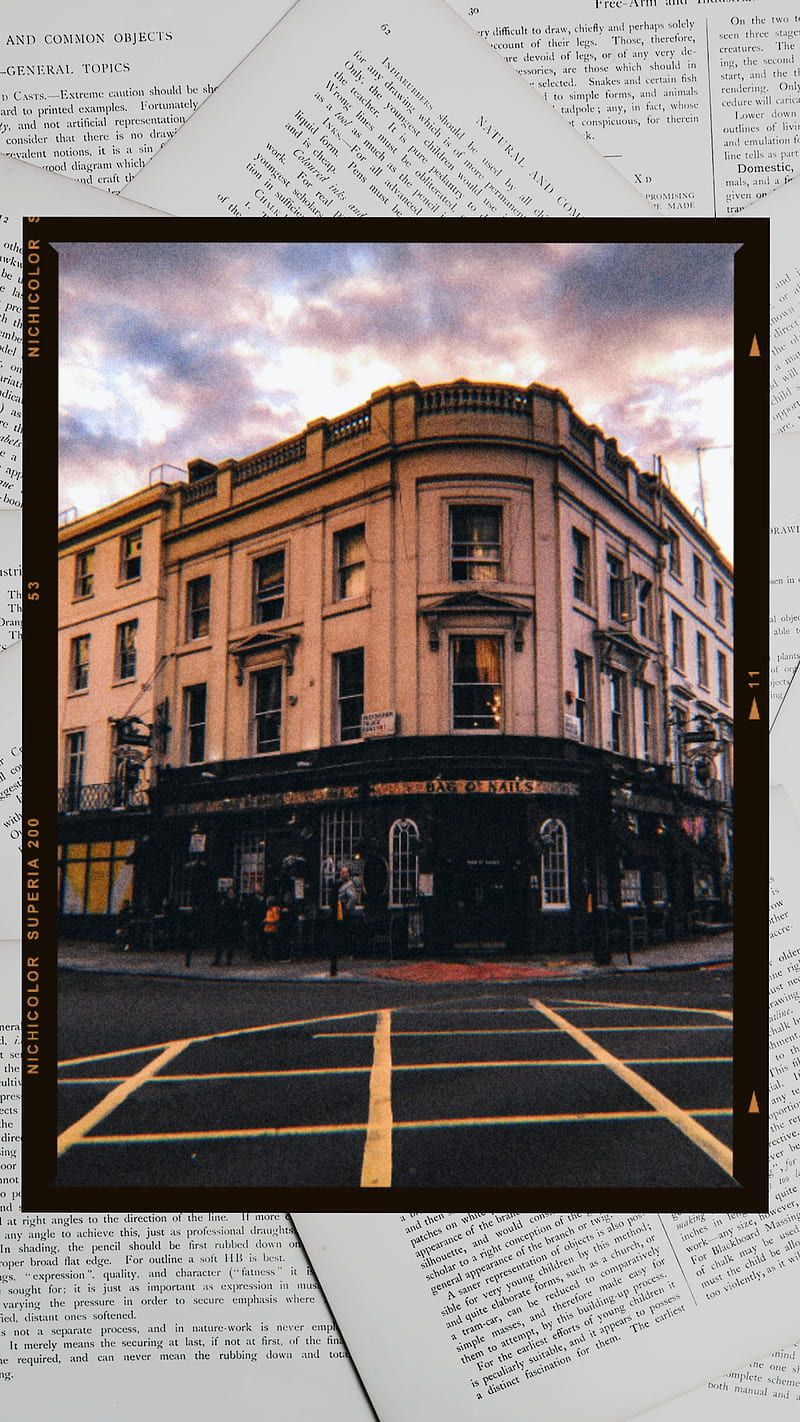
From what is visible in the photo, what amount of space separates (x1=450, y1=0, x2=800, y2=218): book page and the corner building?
2.83 ft

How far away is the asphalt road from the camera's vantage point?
2887 mm

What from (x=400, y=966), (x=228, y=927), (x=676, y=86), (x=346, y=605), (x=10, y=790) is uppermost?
(x=676, y=86)

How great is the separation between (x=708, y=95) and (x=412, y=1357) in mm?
4021

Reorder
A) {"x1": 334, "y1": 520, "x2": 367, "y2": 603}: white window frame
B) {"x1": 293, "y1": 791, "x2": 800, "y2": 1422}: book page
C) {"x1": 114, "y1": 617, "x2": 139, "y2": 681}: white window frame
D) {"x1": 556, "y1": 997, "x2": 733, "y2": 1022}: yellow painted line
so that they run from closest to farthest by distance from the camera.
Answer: {"x1": 293, "y1": 791, "x2": 800, "y2": 1422}: book page, {"x1": 556, "y1": 997, "x2": 733, "y2": 1022}: yellow painted line, {"x1": 114, "y1": 617, "x2": 139, "y2": 681}: white window frame, {"x1": 334, "y1": 520, "x2": 367, "y2": 603}: white window frame

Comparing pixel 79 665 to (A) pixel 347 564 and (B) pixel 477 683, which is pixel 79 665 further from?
(B) pixel 477 683

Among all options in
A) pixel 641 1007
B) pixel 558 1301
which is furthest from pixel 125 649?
pixel 558 1301

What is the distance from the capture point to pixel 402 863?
9.81 ft

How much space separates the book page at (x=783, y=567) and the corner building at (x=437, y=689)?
37cm

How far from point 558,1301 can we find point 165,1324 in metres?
1.19

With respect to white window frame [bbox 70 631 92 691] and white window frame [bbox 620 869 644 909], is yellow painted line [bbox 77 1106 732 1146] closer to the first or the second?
white window frame [bbox 620 869 644 909]

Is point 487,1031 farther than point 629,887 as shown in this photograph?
No

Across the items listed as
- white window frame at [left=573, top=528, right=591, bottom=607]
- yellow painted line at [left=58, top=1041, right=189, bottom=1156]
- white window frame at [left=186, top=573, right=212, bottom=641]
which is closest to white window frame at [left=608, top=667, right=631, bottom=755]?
white window frame at [left=573, top=528, right=591, bottom=607]

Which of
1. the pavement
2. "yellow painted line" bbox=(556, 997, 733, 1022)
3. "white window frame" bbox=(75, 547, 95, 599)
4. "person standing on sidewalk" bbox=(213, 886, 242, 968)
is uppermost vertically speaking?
"white window frame" bbox=(75, 547, 95, 599)

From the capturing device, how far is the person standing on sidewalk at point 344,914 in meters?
3.03
